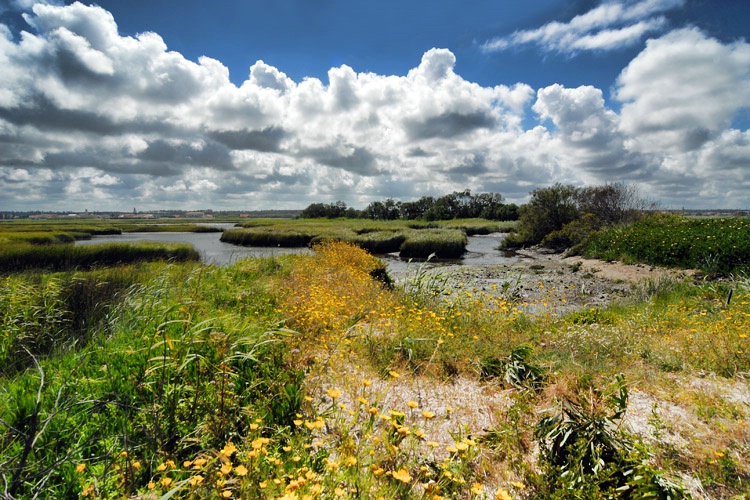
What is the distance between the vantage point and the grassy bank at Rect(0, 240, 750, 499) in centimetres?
224

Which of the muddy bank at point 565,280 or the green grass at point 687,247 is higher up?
the green grass at point 687,247

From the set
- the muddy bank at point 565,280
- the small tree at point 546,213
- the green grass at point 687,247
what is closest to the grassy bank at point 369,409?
the muddy bank at point 565,280

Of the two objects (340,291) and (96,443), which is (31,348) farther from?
(340,291)

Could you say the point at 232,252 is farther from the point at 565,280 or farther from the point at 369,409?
the point at 565,280

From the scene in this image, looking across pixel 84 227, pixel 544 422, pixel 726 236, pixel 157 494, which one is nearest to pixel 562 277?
pixel 726 236

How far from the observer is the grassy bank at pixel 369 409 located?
7.34 feet

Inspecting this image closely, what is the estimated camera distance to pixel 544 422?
2809 millimetres

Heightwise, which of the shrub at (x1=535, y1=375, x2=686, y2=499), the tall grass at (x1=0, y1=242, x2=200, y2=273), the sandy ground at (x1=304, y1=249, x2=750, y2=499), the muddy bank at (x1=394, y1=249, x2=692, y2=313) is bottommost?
the muddy bank at (x1=394, y1=249, x2=692, y2=313)

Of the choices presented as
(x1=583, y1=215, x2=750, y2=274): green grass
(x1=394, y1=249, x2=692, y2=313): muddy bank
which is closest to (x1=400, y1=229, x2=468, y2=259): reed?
(x1=394, y1=249, x2=692, y2=313): muddy bank

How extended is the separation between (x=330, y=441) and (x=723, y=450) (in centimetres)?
315

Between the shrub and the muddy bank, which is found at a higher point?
the shrub

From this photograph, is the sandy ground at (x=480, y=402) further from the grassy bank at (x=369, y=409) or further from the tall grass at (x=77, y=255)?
the tall grass at (x=77, y=255)

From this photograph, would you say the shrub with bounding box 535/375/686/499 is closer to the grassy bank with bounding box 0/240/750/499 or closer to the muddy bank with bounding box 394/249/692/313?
the grassy bank with bounding box 0/240/750/499

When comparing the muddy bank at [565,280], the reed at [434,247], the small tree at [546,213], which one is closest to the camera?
the muddy bank at [565,280]
